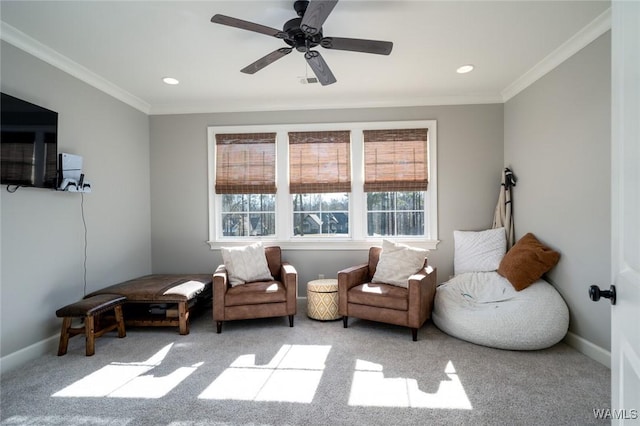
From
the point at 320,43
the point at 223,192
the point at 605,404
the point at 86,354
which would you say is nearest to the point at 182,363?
the point at 86,354

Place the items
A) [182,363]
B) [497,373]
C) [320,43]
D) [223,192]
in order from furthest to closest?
1. [223,192]
2. [182,363]
3. [497,373]
4. [320,43]

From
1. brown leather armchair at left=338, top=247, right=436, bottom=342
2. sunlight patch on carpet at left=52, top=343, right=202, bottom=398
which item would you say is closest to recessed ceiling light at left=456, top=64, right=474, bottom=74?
brown leather armchair at left=338, top=247, right=436, bottom=342

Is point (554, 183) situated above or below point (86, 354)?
above

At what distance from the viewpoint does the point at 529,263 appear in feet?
9.50

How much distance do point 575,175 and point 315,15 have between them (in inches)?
101

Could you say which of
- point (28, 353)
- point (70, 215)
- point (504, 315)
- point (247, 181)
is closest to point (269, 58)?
point (247, 181)

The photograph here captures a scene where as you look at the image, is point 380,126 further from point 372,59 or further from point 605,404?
point 605,404

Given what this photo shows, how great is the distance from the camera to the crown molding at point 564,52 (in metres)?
2.33

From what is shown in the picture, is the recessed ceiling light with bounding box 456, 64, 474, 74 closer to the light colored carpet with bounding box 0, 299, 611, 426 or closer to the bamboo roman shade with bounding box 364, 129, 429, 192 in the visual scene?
the bamboo roman shade with bounding box 364, 129, 429, 192

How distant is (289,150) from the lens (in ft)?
13.5

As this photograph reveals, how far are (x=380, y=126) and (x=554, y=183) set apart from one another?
6.58 feet

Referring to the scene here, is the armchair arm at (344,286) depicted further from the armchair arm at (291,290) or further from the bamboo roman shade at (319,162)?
the bamboo roman shade at (319,162)

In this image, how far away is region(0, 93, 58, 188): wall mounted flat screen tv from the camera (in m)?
2.31

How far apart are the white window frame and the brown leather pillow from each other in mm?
1004
